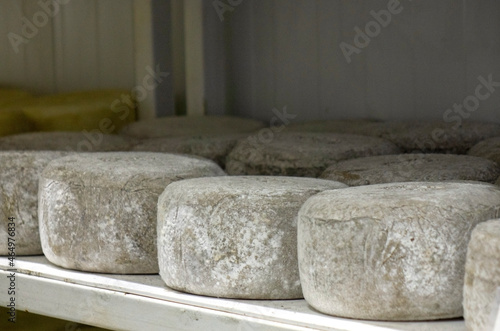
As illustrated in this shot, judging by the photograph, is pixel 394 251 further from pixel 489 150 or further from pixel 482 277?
pixel 489 150

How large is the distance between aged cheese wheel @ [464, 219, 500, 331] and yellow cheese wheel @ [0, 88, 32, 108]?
2.81m

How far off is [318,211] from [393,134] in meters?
1.33

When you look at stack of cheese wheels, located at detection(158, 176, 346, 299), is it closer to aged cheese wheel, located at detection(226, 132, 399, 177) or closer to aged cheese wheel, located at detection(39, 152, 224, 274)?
aged cheese wheel, located at detection(39, 152, 224, 274)

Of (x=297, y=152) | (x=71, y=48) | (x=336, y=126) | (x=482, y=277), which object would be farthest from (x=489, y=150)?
(x=71, y=48)

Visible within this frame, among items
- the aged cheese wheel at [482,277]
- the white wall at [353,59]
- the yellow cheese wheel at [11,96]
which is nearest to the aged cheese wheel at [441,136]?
the white wall at [353,59]

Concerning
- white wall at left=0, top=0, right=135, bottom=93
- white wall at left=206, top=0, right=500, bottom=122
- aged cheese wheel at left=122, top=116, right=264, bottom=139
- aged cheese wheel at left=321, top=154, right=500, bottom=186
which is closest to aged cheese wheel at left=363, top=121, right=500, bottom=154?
white wall at left=206, top=0, right=500, bottom=122

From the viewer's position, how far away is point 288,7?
329cm

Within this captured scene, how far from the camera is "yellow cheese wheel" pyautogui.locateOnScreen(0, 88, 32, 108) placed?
3.63 m

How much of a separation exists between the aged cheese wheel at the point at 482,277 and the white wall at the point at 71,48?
8.55 feet

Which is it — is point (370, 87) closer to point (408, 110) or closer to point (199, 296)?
point (408, 110)

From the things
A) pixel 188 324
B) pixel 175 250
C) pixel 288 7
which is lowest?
pixel 188 324

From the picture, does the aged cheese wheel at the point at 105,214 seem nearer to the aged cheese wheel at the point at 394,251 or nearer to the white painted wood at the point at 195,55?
the aged cheese wheel at the point at 394,251

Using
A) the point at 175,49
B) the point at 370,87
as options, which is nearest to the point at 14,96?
the point at 175,49

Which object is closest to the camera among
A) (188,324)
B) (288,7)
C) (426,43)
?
(188,324)
